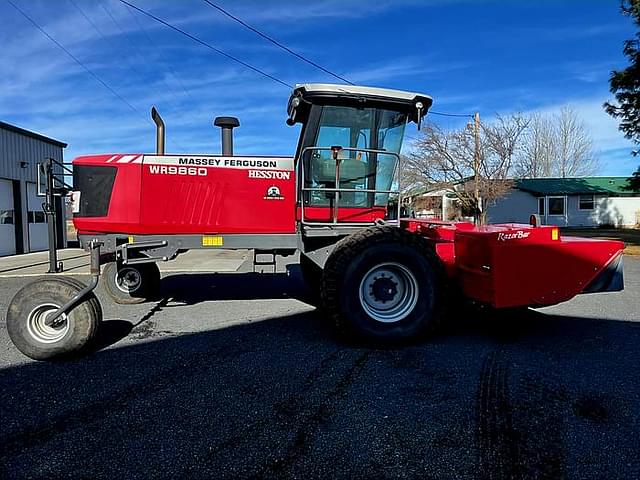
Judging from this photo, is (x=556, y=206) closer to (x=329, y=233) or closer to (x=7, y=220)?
(x=7, y=220)

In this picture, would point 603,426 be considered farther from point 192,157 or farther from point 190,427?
point 192,157

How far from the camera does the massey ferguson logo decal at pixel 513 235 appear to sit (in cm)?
436

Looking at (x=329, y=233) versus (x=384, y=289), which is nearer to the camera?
(x=384, y=289)

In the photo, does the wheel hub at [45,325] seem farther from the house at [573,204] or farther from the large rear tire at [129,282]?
the house at [573,204]

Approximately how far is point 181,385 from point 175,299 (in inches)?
149

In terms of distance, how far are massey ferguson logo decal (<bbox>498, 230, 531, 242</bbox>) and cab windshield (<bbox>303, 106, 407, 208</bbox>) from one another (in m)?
1.52

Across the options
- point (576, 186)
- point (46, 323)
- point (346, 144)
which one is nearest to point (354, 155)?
point (346, 144)

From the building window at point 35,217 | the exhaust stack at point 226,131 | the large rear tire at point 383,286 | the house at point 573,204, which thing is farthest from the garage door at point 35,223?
the house at point 573,204

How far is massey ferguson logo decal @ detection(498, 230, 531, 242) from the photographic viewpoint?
436cm

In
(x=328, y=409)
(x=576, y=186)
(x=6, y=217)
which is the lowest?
(x=328, y=409)

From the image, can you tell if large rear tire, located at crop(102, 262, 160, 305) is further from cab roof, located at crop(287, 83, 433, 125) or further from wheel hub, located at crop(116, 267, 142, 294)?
cab roof, located at crop(287, 83, 433, 125)

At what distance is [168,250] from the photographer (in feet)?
16.5

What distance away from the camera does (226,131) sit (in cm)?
552

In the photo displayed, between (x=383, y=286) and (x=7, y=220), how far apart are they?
16.5 m
